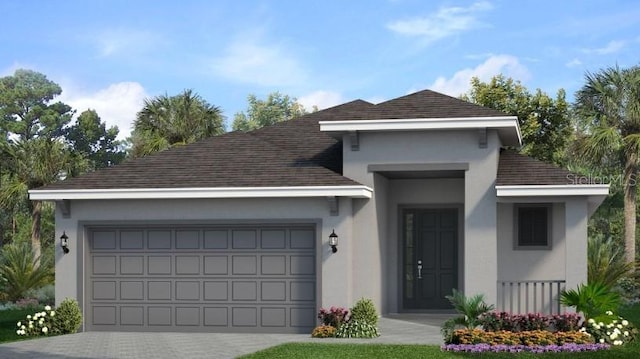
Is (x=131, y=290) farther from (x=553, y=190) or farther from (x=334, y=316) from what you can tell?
(x=553, y=190)

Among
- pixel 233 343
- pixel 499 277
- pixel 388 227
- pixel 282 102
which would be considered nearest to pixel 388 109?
pixel 388 227

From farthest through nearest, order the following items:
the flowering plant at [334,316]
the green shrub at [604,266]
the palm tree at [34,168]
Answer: the palm tree at [34,168]
the green shrub at [604,266]
the flowering plant at [334,316]

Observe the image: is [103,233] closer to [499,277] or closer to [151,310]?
[151,310]

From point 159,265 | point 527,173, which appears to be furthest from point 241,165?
point 527,173

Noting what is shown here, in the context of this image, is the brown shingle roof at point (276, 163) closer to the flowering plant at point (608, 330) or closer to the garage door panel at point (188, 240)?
the garage door panel at point (188, 240)

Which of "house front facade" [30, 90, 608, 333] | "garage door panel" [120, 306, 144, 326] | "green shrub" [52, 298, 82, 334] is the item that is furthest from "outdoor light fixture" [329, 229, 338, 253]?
"green shrub" [52, 298, 82, 334]

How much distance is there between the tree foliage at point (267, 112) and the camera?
68250 mm

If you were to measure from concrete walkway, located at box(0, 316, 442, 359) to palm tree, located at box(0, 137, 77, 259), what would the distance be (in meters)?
16.6

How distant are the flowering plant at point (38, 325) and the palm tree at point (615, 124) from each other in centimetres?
1995

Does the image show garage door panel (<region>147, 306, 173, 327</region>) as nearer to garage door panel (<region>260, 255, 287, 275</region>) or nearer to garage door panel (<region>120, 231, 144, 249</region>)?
garage door panel (<region>120, 231, 144, 249</region>)

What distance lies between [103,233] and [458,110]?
8041 mm

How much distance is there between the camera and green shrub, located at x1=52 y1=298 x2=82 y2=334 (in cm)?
1962

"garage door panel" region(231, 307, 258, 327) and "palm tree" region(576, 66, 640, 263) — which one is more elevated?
"palm tree" region(576, 66, 640, 263)

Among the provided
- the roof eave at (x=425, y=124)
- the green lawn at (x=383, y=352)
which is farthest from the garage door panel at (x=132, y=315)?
the roof eave at (x=425, y=124)
